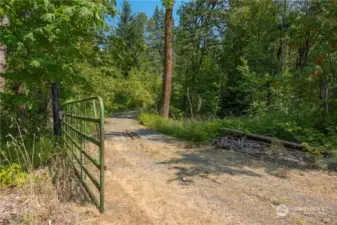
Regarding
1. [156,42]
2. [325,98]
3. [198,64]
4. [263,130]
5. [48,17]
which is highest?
[156,42]

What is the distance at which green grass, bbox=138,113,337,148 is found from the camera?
5.16 metres

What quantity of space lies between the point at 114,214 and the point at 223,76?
14.9 meters

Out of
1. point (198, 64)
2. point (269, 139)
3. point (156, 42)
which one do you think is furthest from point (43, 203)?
point (156, 42)

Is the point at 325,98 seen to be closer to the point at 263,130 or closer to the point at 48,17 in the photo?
the point at 263,130

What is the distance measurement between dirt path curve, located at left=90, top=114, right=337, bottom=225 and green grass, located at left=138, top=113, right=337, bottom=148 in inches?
45.2

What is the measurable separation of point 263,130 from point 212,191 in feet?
11.2

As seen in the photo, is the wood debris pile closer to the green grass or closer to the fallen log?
the fallen log

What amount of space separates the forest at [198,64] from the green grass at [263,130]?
0.03 m

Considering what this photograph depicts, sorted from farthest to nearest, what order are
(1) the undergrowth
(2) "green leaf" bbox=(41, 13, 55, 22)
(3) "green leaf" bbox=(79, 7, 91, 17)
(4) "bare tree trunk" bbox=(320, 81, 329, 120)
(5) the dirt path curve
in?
1. (4) "bare tree trunk" bbox=(320, 81, 329, 120)
2. (1) the undergrowth
3. (2) "green leaf" bbox=(41, 13, 55, 22)
4. (3) "green leaf" bbox=(79, 7, 91, 17)
5. (5) the dirt path curve

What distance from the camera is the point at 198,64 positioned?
17.0 m

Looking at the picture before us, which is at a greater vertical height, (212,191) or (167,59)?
(167,59)

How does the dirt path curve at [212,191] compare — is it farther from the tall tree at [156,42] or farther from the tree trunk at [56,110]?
the tall tree at [156,42]

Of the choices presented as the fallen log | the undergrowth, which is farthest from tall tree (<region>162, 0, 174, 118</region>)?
the fallen log

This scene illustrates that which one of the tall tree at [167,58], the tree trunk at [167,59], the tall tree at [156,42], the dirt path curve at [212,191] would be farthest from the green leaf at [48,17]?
the tall tree at [156,42]
